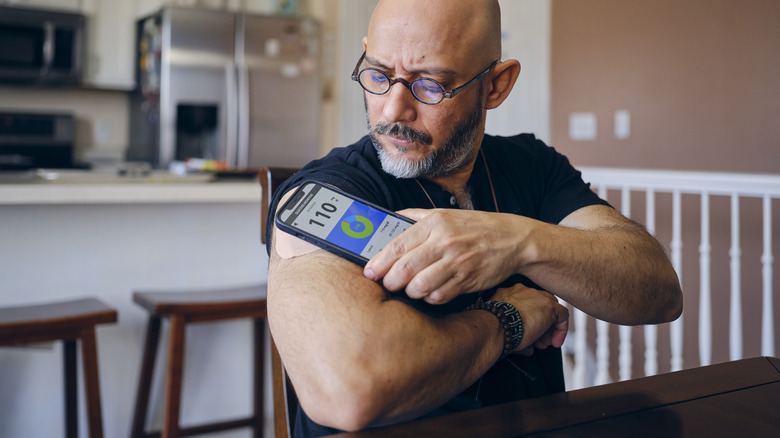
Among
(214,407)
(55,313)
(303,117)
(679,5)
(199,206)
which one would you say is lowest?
(214,407)

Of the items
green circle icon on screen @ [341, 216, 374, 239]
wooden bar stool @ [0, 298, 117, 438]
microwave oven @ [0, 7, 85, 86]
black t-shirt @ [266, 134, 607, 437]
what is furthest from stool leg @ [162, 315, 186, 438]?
microwave oven @ [0, 7, 85, 86]

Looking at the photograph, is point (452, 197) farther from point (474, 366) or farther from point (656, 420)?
point (656, 420)

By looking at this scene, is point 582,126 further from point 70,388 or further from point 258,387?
point 70,388

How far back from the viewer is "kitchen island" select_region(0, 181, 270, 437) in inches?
77.9

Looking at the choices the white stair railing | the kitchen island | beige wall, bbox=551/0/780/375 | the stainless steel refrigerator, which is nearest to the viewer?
the kitchen island

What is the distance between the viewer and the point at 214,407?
2.28m

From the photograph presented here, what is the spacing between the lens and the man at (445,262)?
748mm

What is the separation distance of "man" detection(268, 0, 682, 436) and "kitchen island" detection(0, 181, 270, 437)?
4.02 ft

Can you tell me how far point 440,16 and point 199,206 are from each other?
4.90 ft

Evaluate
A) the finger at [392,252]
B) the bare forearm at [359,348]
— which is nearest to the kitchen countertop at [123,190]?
the bare forearm at [359,348]

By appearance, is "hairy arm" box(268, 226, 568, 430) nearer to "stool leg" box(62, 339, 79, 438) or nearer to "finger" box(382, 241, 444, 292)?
"finger" box(382, 241, 444, 292)

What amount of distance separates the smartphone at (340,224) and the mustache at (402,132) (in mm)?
229

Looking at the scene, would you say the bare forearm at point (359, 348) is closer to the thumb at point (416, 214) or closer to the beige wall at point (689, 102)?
the thumb at point (416, 214)

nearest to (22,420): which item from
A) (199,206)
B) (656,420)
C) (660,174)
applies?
(199,206)
